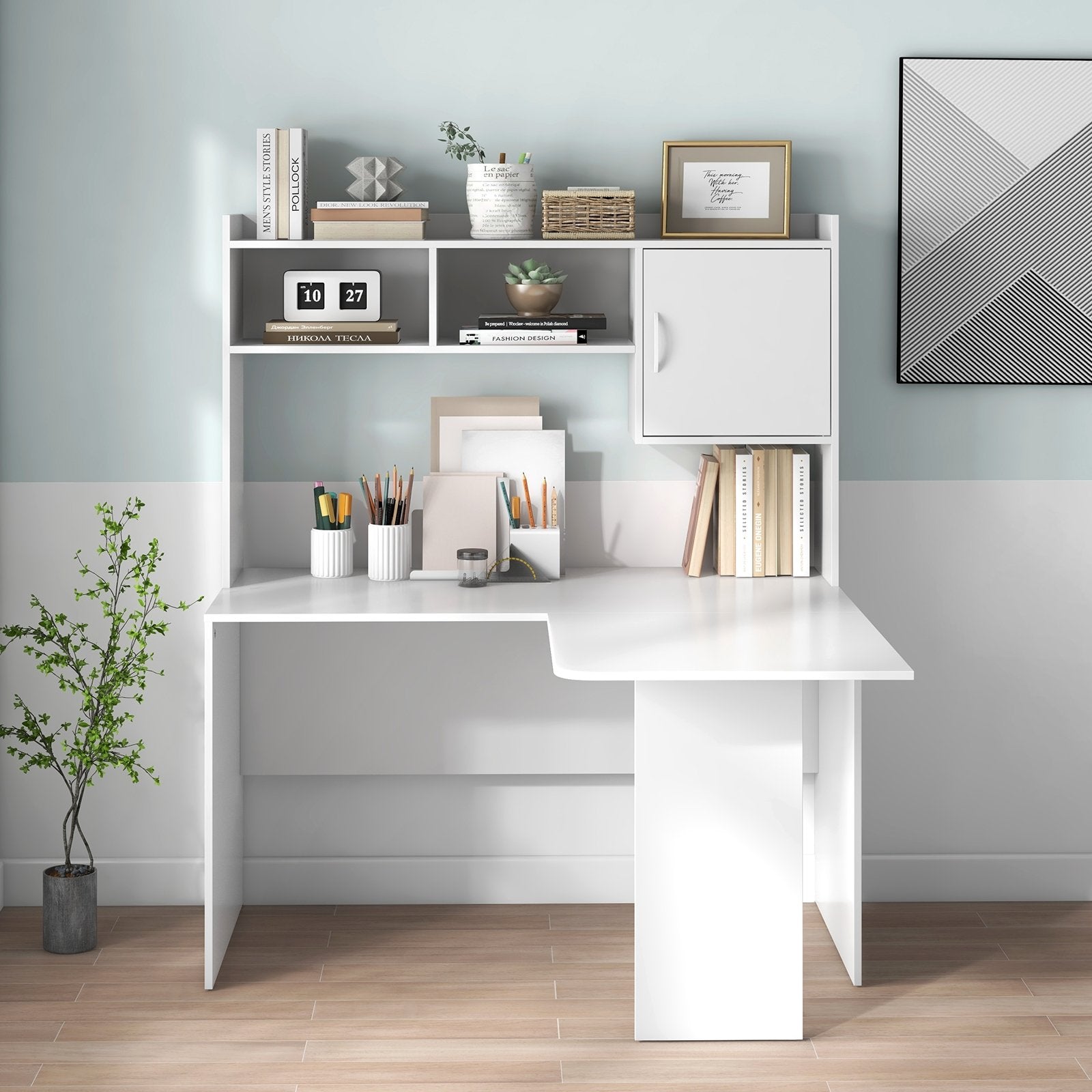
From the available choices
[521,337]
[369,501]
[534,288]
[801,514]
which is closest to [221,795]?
[369,501]

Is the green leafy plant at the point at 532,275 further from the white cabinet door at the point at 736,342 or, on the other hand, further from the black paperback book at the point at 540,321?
the white cabinet door at the point at 736,342

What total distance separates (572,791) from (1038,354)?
147cm

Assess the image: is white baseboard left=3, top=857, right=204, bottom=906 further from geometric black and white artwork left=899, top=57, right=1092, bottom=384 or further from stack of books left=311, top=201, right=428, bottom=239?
geometric black and white artwork left=899, top=57, right=1092, bottom=384

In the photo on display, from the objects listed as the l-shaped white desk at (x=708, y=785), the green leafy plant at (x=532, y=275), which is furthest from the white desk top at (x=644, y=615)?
the green leafy plant at (x=532, y=275)

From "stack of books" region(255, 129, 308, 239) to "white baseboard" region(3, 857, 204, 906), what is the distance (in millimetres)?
1472

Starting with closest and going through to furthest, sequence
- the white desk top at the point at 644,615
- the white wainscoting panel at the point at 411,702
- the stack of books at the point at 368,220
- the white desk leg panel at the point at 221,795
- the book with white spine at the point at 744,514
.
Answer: the white desk top at the point at 644,615, the white desk leg panel at the point at 221,795, the stack of books at the point at 368,220, the book with white spine at the point at 744,514, the white wainscoting panel at the point at 411,702

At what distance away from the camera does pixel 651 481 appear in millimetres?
3123

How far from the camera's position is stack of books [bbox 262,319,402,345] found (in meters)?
2.84

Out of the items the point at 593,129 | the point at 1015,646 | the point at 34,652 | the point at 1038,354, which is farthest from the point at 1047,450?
the point at 34,652

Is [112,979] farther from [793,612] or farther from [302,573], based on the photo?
[793,612]

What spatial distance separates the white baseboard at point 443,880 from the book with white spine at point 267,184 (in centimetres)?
145

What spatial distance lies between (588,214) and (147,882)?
1.83 m

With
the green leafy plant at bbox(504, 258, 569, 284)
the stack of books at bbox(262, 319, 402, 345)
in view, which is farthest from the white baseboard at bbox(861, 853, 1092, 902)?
the stack of books at bbox(262, 319, 402, 345)

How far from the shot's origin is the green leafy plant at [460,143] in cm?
292
